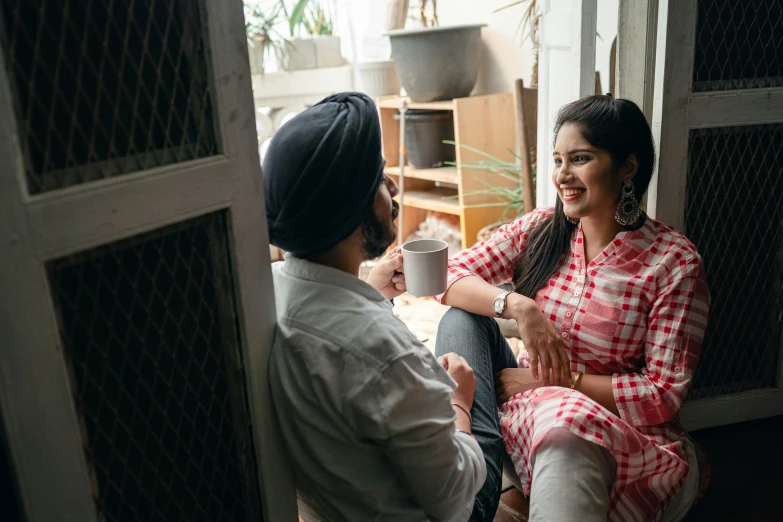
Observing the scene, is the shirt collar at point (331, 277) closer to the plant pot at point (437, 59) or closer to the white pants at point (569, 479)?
the white pants at point (569, 479)

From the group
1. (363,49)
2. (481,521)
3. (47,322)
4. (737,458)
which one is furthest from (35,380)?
(363,49)

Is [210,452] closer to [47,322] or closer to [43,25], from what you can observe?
[47,322]

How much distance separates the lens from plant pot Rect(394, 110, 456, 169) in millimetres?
3777

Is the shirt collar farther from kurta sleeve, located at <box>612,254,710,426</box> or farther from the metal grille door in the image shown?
the metal grille door

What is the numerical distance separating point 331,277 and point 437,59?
2634 mm

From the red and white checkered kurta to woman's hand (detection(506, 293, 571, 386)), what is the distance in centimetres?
4

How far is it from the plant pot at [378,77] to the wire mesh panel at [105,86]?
3158 mm

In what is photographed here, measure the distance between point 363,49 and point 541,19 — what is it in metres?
1.89

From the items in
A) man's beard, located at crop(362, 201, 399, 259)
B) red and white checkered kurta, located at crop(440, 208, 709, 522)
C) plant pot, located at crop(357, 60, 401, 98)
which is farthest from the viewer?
plant pot, located at crop(357, 60, 401, 98)

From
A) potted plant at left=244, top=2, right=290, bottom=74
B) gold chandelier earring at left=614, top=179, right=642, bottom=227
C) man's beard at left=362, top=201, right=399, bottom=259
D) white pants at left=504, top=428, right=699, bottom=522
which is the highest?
potted plant at left=244, top=2, right=290, bottom=74

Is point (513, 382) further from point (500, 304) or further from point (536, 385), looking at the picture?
point (500, 304)

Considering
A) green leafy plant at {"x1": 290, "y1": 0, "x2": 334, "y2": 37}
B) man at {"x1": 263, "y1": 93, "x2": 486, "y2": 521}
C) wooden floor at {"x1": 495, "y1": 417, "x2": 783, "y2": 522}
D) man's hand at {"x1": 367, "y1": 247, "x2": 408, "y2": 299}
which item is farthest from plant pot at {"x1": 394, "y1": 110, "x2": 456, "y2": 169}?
man at {"x1": 263, "y1": 93, "x2": 486, "y2": 521}

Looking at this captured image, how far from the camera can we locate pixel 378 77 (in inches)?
161

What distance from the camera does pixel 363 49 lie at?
4445mm
